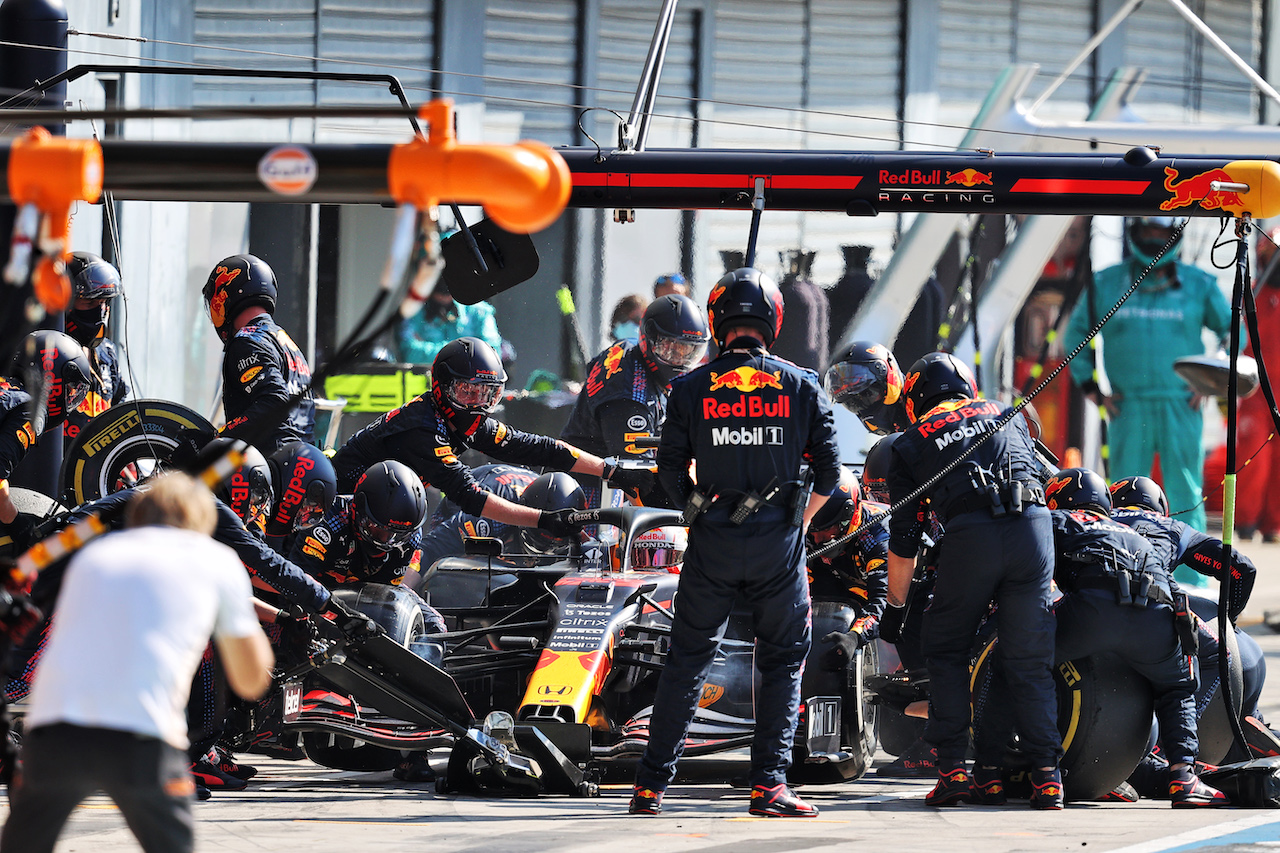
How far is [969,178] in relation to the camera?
8539 millimetres

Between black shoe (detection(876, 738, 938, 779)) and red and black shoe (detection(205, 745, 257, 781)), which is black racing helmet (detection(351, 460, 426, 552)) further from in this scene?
black shoe (detection(876, 738, 938, 779))

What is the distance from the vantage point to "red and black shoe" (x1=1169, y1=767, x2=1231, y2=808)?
257 inches

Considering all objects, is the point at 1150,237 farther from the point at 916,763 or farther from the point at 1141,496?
the point at 916,763

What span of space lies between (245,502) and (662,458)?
6.01ft

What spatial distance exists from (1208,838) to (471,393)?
4.20 meters

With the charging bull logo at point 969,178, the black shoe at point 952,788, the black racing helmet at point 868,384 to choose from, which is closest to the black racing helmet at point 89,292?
the black racing helmet at point 868,384

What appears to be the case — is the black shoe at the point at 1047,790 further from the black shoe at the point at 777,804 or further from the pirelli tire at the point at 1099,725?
the black shoe at the point at 777,804

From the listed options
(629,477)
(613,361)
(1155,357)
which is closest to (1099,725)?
(629,477)

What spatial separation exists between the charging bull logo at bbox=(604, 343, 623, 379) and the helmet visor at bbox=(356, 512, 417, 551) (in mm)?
2403

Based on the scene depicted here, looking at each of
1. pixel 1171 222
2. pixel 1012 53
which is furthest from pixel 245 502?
pixel 1012 53

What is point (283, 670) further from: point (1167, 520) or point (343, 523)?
point (1167, 520)

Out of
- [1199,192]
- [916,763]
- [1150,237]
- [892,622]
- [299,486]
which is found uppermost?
[1150,237]

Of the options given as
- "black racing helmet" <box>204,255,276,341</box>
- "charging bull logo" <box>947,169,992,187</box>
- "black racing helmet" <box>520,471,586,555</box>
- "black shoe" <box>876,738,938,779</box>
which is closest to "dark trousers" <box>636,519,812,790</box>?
"black shoe" <box>876,738,938,779</box>

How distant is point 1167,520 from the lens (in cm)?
726
